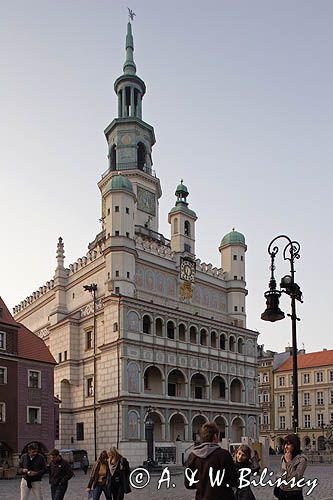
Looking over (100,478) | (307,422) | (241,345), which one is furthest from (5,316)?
(307,422)

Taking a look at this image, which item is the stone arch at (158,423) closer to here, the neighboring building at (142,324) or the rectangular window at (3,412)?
the neighboring building at (142,324)

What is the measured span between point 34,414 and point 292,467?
142ft

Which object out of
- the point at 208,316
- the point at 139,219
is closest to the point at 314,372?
the point at 208,316

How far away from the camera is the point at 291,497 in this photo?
10.3 m

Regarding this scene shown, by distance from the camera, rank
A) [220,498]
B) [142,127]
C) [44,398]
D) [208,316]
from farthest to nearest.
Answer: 1. [142,127]
2. [208,316]
3. [44,398]
4. [220,498]

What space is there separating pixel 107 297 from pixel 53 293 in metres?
14.3

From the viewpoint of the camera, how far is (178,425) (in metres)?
65.1

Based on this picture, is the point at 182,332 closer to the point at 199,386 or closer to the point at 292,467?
the point at 199,386

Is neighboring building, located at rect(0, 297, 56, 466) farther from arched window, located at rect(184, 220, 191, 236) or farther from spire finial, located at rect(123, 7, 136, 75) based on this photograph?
spire finial, located at rect(123, 7, 136, 75)

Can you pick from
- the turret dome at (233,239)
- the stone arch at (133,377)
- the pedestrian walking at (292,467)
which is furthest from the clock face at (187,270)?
the pedestrian walking at (292,467)

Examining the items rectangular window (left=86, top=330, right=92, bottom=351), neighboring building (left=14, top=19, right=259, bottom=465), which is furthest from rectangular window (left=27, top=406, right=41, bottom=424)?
rectangular window (left=86, top=330, right=92, bottom=351)

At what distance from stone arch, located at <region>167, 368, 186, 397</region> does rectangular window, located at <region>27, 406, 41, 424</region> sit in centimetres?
1602

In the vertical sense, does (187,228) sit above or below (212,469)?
above

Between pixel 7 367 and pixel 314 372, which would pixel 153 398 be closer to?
pixel 7 367
